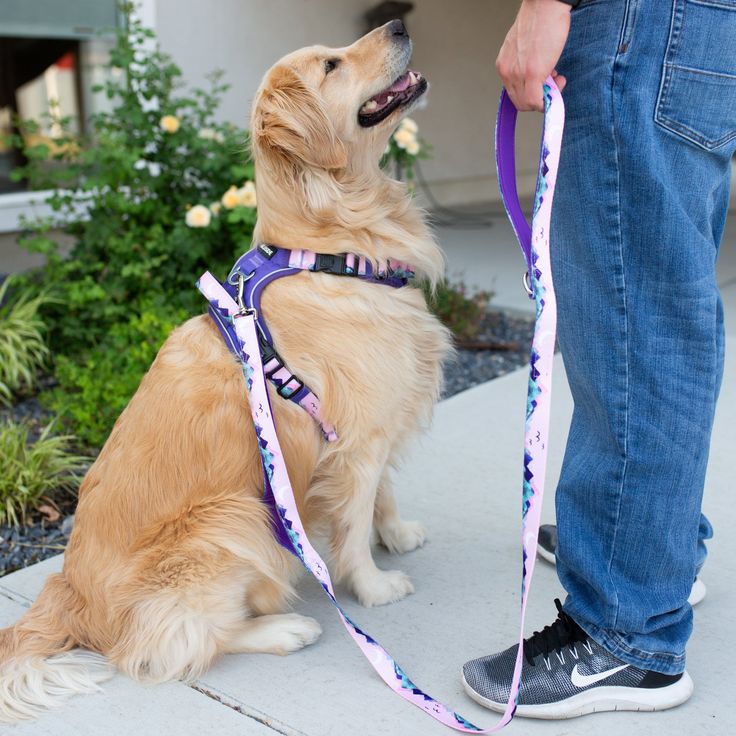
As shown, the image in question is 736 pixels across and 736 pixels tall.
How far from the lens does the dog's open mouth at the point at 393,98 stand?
2678mm

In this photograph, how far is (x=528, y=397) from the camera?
187 centimetres

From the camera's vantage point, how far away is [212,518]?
237cm

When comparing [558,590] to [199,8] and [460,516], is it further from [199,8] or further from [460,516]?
[199,8]

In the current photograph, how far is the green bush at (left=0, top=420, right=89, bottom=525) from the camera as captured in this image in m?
3.39

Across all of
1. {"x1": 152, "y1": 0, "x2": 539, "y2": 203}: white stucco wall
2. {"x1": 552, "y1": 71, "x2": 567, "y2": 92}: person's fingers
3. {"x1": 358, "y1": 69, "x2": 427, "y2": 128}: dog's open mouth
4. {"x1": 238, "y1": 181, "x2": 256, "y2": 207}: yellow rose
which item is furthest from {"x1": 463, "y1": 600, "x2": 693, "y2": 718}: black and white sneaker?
{"x1": 152, "y1": 0, "x2": 539, "y2": 203}: white stucco wall

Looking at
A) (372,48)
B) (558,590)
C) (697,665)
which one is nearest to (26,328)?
(372,48)

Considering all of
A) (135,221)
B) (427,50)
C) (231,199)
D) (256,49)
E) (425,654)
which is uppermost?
(427,50)

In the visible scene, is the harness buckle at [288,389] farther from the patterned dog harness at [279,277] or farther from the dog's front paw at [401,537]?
the dog's front paw at [401,537]

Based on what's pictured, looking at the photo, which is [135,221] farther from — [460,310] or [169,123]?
[460,310]

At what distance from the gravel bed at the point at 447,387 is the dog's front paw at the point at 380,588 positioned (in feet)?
2.49

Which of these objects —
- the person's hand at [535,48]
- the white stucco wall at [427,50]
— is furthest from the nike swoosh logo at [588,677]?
the white stucco wall at [427,50]

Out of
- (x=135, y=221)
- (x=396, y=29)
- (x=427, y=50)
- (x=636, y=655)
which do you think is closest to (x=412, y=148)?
(x=135, y=221)

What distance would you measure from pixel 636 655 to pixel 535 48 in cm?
150

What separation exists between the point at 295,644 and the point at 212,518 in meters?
0.48
